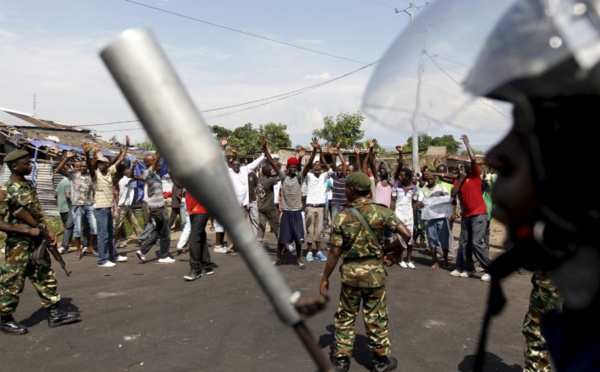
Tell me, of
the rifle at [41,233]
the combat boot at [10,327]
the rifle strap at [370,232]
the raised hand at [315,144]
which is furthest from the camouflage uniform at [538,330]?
the combat boot at [10,327]

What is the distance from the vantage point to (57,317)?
562cm

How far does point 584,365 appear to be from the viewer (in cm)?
102

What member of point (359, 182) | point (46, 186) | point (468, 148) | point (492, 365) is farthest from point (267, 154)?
point (46, 186)

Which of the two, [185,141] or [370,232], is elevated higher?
[185,141]

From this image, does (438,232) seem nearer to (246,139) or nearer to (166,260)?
(166,260)

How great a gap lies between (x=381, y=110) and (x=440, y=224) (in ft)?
25.7

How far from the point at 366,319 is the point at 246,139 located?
1417 inches

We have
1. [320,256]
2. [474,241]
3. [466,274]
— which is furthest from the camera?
[320,256]

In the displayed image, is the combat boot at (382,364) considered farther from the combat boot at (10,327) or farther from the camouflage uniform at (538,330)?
the combat boot at (10,327)

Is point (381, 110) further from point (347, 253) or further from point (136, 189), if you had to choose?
point (136, 189)

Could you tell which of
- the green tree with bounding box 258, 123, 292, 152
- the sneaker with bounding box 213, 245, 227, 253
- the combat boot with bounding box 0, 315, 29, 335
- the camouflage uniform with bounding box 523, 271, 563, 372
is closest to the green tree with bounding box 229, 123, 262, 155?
the green tree with bounding box 258, 123, 292, 152

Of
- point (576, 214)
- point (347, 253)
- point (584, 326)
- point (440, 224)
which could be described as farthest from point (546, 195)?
point (440, 224)

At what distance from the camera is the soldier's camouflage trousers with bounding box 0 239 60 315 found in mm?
5301

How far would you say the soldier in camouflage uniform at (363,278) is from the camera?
431cm
